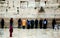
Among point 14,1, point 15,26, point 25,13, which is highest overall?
point 14,1

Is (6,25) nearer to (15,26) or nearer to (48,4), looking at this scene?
(15,26)

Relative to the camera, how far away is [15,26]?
22.5m

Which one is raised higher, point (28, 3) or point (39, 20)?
point (28, 3)

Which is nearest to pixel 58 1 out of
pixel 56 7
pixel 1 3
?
pixel 56 7

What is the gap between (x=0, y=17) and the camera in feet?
73.7

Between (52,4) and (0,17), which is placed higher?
(52,4)

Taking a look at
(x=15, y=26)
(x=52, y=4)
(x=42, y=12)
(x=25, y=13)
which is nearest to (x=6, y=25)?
(x=15, y=26)

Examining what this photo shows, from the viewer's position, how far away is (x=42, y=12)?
2278 centimetres

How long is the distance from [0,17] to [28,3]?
3.67 metres

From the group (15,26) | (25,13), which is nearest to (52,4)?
(25,13)

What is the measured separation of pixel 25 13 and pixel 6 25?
2.63m

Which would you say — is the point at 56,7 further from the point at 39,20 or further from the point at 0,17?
the point at 0,17

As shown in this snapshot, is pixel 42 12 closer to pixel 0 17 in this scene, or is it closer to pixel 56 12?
pixel 56 12

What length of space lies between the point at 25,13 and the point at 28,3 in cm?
124
